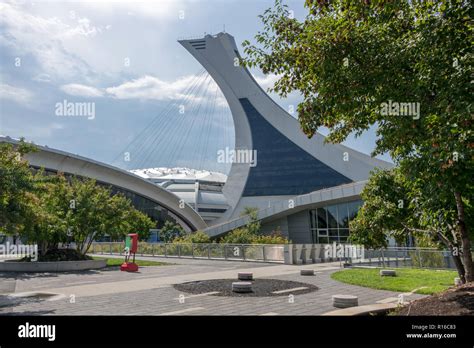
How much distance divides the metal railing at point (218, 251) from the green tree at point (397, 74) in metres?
17.2

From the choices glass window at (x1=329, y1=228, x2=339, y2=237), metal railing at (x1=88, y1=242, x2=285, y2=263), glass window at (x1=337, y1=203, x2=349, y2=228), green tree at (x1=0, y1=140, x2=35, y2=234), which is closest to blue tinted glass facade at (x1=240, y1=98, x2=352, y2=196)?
glass window at (x1=329, y1=228, x2=339, y2=237)

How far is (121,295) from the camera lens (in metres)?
11.1

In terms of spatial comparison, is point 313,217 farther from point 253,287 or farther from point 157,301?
point 157,301

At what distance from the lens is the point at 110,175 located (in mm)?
55438

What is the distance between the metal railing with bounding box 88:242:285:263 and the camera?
81.3 ft

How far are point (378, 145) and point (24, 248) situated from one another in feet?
78.8

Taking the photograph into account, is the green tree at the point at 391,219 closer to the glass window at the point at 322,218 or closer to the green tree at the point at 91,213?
the green tree at the point at 91,213

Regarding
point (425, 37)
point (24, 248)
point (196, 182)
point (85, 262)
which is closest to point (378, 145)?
point (425, 37)

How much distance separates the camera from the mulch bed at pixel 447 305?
6.23m

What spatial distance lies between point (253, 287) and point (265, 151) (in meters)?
62.7

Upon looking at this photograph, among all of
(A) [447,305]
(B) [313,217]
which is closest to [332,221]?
(B) [313,217]

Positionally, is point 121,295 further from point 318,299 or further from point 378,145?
point 378,145

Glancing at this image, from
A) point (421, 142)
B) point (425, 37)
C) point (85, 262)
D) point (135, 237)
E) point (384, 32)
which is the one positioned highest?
point (384, 32)

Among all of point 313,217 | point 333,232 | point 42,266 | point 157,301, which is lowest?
point 42,266
